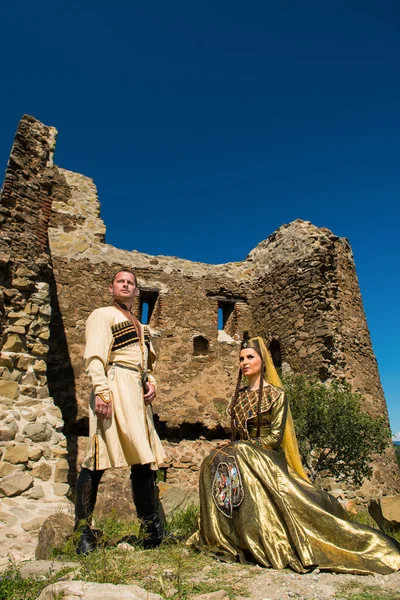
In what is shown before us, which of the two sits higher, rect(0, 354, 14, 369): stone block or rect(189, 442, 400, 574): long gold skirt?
rect(0, 354, 14, 369): stone block

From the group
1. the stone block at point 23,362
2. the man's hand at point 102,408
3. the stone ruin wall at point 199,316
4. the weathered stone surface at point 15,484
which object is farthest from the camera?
the stone ruin wall at point 199,316

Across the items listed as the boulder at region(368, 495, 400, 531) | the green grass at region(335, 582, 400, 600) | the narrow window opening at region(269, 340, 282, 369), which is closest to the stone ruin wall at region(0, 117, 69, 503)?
the green grass at region(335, 582, 400, 600)

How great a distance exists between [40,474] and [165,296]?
6.32 metres

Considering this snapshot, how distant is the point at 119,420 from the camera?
334 centimetres

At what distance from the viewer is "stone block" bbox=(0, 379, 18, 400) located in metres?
5.14

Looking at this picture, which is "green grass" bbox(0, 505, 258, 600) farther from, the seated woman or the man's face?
the man's face

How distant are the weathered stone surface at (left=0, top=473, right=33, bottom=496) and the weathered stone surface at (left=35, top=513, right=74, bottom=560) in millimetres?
970

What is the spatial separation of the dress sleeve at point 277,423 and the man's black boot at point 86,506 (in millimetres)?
1374

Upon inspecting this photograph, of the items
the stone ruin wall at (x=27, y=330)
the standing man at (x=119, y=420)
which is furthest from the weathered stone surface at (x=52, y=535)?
the stone ruin wall at (x=27, y=330)

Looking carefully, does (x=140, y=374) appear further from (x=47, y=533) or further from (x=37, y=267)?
(x=37, y=267)

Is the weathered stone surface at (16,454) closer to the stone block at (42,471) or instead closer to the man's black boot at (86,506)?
the stone block at (42,471)

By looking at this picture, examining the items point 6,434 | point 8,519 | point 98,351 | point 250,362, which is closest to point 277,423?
point 250,362

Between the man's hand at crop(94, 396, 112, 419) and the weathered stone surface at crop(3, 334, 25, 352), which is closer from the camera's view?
the man's hand at crop(94, 396, 112, 419)

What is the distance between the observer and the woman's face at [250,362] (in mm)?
4094
